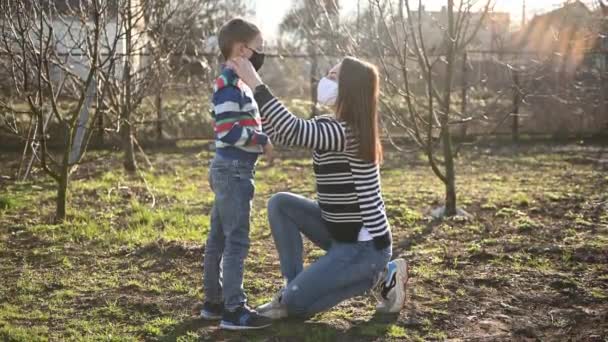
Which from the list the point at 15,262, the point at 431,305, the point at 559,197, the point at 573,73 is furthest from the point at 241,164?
the point at 573,73

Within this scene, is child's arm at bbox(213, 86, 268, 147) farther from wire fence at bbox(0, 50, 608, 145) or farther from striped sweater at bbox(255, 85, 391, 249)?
wire fence at bbox(0, 50, 608, 145)

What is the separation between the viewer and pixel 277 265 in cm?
502

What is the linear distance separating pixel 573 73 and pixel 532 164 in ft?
9.51

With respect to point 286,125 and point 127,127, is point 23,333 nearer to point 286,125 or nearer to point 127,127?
point 286,125

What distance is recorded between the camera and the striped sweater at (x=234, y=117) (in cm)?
352

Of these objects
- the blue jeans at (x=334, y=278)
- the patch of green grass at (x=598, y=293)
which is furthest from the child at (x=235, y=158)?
the patch of green grass at (x=598, y=293)

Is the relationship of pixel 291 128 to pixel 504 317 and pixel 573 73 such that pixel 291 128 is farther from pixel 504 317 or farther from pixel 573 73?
pixel 573 73

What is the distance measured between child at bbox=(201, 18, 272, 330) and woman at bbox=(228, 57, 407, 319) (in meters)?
0.08

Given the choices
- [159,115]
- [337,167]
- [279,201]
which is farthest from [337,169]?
[159,115]

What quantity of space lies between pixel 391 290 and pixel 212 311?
952mm

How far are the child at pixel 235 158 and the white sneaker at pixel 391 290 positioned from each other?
63 cm

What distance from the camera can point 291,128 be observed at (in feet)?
11.7

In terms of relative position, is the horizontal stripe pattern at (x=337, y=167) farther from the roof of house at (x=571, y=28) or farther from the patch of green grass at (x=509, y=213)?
the roof of house at (x=571, y=28)

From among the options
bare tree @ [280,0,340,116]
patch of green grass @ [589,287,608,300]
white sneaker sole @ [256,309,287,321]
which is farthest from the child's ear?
bare tree @ [280,0,340,116]
